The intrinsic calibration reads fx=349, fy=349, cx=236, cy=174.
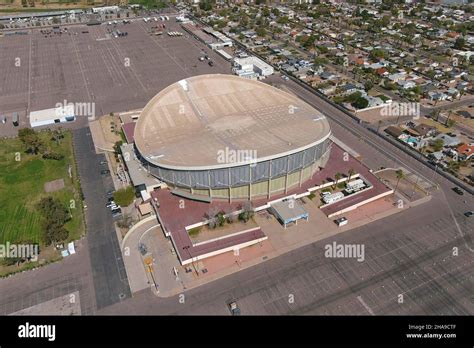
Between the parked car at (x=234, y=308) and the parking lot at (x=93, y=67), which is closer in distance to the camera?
the parked car at (x=234, y=308)

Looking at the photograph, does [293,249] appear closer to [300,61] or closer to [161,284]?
[161,284]

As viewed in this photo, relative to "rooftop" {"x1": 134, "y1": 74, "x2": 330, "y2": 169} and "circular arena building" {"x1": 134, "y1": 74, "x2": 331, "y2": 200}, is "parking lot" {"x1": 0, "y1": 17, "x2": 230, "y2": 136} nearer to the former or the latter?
"rooftop" {"x1": 134, "y1": 74, "x2": 330, "y2": 169}

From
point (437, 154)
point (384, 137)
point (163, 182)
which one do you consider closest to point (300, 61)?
point (384, 137)

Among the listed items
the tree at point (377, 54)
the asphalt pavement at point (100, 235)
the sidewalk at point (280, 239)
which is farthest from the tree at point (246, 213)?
the tree at point (377, 54)

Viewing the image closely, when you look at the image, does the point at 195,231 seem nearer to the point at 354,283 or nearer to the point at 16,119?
the point at 354,283

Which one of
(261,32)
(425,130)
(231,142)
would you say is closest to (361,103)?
(425,130)

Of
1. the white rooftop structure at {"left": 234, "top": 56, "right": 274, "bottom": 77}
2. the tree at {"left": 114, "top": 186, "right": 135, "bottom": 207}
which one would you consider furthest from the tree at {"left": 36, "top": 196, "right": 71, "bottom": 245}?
the white rooftop structure at {"left": 234, "top": 56, "right": 274, "bottom": 77}

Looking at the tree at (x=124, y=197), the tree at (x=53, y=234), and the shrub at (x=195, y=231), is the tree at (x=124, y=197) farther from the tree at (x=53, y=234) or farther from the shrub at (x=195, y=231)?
the shrub at (x=195, y=231)
